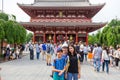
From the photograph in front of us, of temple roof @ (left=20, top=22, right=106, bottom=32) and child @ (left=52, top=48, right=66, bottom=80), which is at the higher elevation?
temple roof @ (left=20, top=22, right=106, bottom=32)

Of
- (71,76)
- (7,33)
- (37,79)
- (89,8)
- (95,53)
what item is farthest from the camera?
(89,8)

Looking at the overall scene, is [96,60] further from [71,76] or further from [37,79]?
[71,76]

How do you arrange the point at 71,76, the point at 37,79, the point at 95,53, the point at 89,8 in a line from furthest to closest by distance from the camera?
the point at 89,8, the point at 95,53, the point at 37,79, the point at 71,76

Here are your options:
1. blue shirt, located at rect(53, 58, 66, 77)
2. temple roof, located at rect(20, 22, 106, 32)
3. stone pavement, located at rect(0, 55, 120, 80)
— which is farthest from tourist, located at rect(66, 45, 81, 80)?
temple roof, located at rect(20, 22, 106, 32)

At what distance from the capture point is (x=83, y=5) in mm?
58188

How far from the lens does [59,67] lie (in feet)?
30.7

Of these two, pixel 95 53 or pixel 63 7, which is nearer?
pixel 95 53

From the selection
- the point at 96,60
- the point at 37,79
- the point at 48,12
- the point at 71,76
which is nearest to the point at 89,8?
the point at 48,12

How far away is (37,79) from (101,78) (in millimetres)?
2844

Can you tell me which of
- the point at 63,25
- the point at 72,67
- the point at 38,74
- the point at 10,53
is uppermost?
the point at 63,25

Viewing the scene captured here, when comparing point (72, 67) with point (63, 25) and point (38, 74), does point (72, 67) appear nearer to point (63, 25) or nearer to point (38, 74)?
point (38, 74)

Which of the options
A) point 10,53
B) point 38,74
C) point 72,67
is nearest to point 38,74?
point 38,74

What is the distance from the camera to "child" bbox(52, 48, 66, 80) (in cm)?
925

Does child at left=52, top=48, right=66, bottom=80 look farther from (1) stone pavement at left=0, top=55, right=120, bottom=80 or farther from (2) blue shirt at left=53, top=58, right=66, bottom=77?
(1) stone pavement at left=0, top=55, right=120, bottom=80
